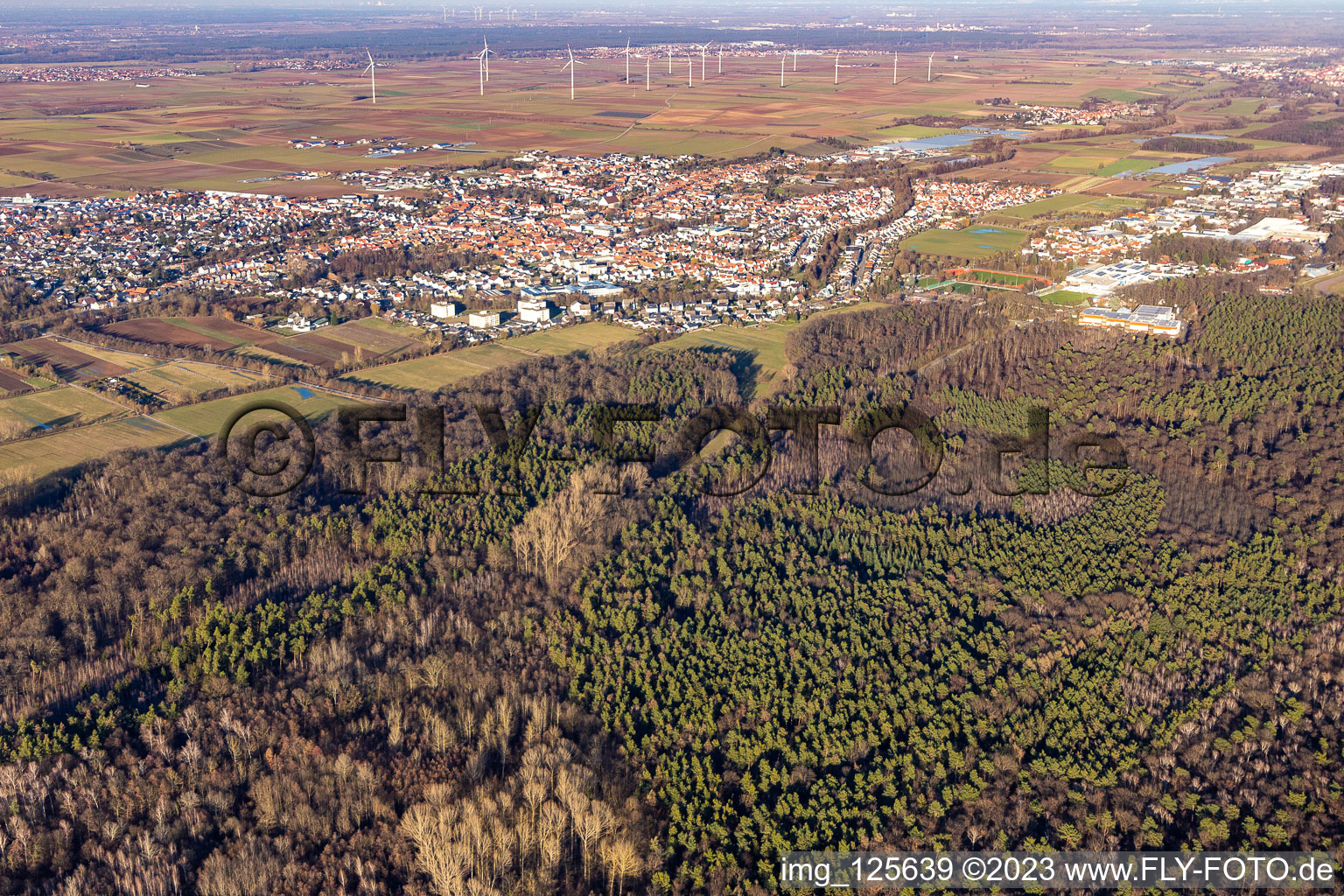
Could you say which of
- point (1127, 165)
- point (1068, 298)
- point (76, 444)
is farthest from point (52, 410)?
point (1127, 165)

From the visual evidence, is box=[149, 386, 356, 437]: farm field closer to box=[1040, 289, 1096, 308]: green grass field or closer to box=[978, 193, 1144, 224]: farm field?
box=[1040, 289, 1096, 308]: green grass field

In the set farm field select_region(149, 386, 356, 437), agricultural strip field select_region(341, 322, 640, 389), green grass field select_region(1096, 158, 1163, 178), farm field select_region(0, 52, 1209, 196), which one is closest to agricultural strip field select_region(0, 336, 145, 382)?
farm field select_region(149, 386, 356, 437)

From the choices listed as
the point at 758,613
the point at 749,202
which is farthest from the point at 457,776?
the point at 749,202

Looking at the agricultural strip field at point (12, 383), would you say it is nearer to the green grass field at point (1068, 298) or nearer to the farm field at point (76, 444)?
the farm field at point (76, 444)

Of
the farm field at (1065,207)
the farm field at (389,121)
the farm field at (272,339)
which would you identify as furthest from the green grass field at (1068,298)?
the farm field at (389,121)

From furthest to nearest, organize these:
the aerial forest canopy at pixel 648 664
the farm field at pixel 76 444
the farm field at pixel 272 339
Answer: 1. the farm field at pixel 272 339
2. the farm field at pixel 76 444
3. the aerial forest canopy at pixel 648 664
